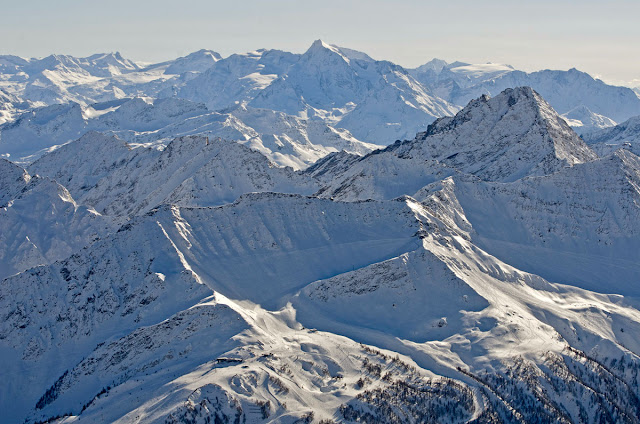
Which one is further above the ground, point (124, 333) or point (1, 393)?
point (124, 333)

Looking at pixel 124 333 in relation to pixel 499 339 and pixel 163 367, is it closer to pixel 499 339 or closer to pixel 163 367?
pixel 163 367

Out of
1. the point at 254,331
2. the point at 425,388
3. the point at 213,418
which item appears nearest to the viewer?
the point at 213,418

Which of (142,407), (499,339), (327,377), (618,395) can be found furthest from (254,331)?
(618,395)

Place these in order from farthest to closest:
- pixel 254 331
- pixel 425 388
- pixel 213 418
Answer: pixel 254 331 < pixel 425 388 < pixel 213 418

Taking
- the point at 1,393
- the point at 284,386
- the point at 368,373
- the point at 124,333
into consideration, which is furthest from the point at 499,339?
the point at 1,393

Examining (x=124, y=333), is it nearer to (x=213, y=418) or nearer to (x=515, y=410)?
(x=213, y=418)

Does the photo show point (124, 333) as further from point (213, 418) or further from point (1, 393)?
point (213, 418)

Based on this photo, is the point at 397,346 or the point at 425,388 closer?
the point at 425,388

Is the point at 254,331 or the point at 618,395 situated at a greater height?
the point at 254,331

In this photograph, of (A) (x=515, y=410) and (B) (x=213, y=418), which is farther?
(A) (x=515, y=410)
